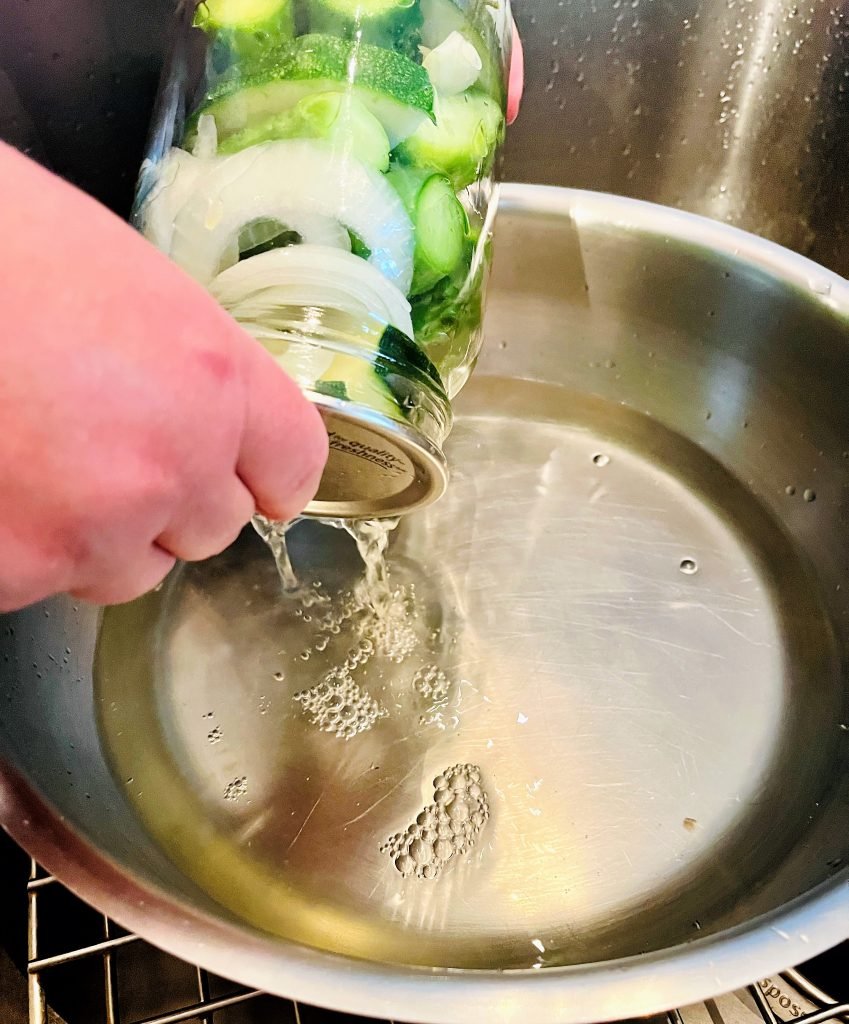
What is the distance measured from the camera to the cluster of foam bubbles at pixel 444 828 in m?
0.50

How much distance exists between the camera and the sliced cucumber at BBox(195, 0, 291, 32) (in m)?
0.42

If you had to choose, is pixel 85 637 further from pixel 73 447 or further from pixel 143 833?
pixel 73 447

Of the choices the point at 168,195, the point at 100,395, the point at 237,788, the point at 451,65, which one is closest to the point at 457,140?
the point at 451,65

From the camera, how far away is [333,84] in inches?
15.6

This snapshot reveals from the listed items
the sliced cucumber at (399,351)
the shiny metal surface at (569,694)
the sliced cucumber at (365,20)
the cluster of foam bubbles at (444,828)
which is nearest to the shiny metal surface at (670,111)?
the shiny metal surface at (569,694)

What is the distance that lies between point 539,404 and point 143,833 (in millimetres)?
457

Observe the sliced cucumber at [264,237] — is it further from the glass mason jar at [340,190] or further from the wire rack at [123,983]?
the wire rack at [123,983]

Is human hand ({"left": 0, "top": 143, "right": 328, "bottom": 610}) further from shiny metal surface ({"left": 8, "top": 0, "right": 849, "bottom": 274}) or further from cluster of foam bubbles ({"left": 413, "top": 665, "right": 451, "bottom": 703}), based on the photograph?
shiny metal surface ({"left": 8, "top": 0, "right": 849, "bottom": 274})

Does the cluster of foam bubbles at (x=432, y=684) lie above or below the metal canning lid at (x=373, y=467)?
below

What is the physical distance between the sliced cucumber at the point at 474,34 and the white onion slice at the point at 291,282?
16 centimetres

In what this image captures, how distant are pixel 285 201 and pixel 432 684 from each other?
0.32m

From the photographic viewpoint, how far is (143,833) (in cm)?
48

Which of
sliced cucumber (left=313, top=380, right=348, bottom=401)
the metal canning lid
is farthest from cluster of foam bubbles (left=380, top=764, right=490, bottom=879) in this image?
sliced cucumber (left=313, top=380, right=348, bottom=401)

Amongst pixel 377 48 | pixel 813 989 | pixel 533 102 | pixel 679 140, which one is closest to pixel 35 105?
pixel 377 48
